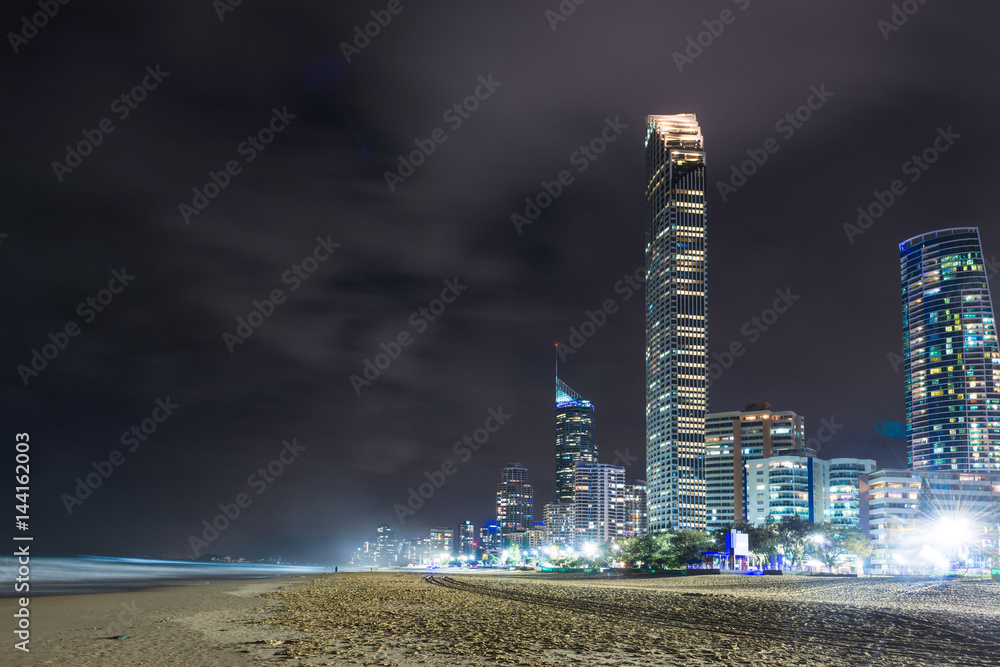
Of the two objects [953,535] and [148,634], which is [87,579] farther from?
[953,535]

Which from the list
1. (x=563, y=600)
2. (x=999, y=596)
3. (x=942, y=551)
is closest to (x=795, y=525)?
(x=942, y=551)

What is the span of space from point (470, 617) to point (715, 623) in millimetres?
10755

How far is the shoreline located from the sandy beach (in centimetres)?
7

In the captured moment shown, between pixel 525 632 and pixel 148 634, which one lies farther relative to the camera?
pixel 148 634

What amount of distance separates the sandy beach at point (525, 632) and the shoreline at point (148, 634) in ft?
0.22

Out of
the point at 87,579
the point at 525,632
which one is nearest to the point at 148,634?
the point at 525,632

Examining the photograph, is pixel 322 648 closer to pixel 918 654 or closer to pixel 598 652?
pixel 598 652

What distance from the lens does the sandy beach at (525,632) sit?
22047mm

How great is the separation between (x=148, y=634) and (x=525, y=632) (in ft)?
46.1

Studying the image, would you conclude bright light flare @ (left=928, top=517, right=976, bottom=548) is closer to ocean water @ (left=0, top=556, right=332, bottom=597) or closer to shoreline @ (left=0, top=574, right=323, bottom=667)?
ocean water @ (left=0, top=556, right=332, bottom=597)

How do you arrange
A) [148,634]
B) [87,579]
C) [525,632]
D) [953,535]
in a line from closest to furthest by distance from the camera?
[525,632], [148,634], [87,579], [953,535]

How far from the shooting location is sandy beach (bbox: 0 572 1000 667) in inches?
868

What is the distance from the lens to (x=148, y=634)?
28188mm

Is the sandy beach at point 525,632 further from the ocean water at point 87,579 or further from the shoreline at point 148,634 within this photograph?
the ocean water at point 87,579
